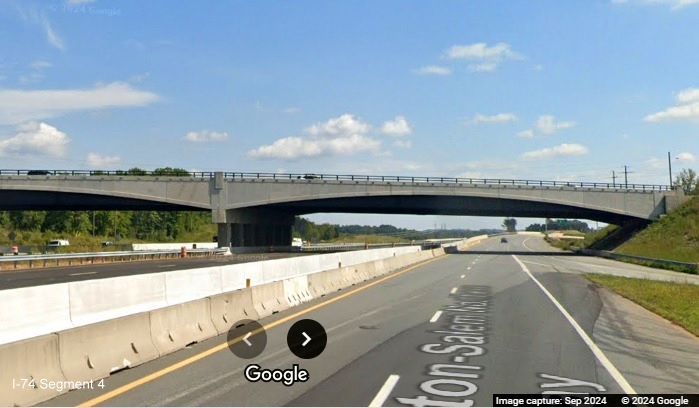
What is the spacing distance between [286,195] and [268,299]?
179 ft

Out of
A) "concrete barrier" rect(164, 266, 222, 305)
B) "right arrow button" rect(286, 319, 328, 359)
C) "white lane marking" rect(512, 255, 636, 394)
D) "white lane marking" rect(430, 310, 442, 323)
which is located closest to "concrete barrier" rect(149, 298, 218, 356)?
"concrete barrier" rect(164, 266, 222, 305)

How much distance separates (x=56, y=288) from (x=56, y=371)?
1686 mm

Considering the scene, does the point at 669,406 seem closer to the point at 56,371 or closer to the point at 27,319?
the point at 56,371

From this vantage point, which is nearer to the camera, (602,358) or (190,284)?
(602,358)

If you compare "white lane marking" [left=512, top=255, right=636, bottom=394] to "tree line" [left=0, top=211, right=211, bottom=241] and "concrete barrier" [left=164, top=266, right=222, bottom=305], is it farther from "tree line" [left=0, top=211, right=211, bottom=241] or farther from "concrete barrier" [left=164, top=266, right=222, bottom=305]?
"tree line" [left=0, top=211, right=211, bottom=241]

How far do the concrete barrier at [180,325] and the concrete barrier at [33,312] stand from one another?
1.44 metres

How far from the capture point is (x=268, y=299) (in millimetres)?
15453

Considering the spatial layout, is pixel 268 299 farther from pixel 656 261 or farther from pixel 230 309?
pixel 656 261

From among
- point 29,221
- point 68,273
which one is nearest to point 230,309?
point 68,273

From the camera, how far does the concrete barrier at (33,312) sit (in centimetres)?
777

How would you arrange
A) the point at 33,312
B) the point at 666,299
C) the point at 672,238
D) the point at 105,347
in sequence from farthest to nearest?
1. the point at 672,238
2. the point at 666,299
3. the point at 105,347
4. the point at 33,312

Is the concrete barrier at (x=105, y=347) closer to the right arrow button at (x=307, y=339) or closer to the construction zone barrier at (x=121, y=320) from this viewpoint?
the construction zone barrier at (x=121, y=320)

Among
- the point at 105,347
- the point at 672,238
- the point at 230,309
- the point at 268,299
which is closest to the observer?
the point at 105,347

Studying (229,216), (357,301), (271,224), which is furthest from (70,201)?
(357,301)
